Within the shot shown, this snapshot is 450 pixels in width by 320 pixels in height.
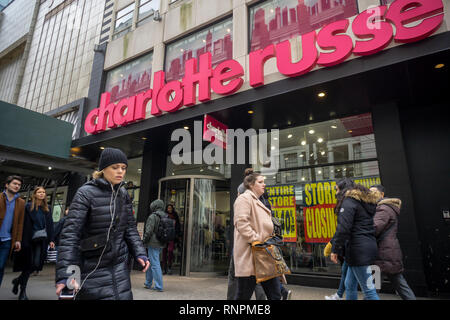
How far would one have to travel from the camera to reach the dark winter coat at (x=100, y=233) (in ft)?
6.87

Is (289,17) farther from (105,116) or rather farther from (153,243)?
(153,243)

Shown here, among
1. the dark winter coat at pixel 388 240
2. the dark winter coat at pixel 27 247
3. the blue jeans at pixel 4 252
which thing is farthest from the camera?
Result: the dark winter coat at pixel 27 247

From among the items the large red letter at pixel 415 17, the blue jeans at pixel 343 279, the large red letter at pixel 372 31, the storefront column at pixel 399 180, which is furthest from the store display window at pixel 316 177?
the large red letter at pixel 415 17

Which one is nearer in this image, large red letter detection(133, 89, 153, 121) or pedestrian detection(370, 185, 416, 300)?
pedestrian detection(370, 185, 416, 300)

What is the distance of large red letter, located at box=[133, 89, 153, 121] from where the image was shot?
8633 millimetres

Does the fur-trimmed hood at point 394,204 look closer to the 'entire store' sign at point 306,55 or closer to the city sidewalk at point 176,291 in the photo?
the city sidewalk at point 176,291

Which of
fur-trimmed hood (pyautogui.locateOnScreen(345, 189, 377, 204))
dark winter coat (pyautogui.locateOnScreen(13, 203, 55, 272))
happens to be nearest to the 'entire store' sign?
fur-trimmed hood (pyautogui.locateOnScreen(345, 189, 377, 204))

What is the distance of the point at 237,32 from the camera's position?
27.6 ft

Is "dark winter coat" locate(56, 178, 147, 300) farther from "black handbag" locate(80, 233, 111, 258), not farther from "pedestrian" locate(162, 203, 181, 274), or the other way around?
"pedestrian" locate(162, 203, 181, 274)

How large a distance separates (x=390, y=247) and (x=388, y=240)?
0.10 m

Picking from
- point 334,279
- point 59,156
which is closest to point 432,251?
point 334,279

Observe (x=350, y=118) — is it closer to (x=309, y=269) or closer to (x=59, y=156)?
(x=309, y=269)

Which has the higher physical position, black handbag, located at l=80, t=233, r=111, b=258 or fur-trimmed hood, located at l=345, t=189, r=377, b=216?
fur-trimmed hood, located at l=345, t=189, r=377, b=216
